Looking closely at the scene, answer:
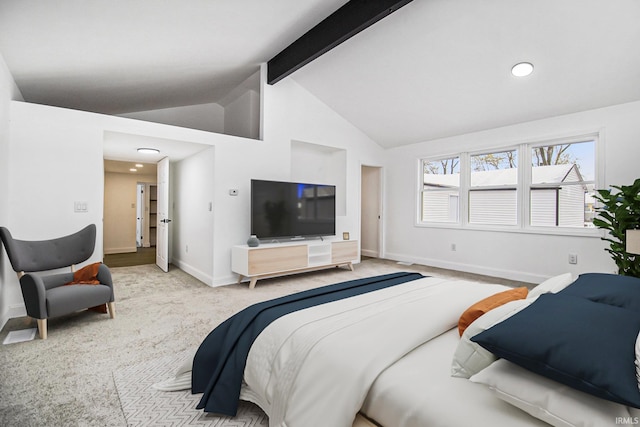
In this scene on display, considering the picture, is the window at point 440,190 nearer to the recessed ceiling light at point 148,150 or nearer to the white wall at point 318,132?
the white wall at point 318,132

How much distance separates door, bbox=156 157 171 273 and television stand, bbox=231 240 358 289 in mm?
1463

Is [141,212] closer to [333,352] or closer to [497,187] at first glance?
[497,187]

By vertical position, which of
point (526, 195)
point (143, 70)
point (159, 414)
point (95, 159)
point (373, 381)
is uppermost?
point (143, 70)

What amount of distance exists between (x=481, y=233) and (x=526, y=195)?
88 centimetres

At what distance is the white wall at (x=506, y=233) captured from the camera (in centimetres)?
390

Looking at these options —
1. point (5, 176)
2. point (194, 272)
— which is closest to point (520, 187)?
point (194, 272)

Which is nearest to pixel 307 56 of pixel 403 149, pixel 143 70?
pixel 143 70

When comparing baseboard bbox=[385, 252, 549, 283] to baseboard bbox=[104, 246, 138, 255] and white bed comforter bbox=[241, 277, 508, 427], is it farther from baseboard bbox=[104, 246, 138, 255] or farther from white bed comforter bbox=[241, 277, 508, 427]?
baseboard bbox=[104, 246, 138, 255]

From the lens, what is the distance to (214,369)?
1705 millimetres

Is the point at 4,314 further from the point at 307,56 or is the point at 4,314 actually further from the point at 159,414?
the point at 307,56

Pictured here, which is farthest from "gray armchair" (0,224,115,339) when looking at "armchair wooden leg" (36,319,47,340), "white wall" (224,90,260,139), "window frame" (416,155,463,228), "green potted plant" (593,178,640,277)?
"green potted plant" (593,178,640,277)

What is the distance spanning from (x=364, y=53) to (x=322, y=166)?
2407mm

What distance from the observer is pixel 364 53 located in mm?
4184

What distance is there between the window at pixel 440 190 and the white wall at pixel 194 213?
3949 mm
